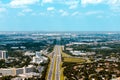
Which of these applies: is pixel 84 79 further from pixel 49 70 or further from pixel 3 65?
pixel 3 65

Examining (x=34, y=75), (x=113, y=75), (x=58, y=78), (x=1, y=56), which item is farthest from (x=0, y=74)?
(x=1, y=56)

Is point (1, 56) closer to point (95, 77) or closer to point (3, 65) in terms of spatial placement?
point (3, 65)

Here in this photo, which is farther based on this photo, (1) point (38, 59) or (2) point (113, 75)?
(1) point (38, 59)

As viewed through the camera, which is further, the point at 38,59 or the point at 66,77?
the point at 38,59

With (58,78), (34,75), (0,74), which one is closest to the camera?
(58,78)

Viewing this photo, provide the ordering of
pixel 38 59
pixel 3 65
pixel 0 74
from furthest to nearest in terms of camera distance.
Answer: pixel 38 59
pixel 3 65
pixel 0 74

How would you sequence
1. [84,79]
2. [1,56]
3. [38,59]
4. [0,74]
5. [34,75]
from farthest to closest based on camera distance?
1. [1,56]
2. [38,59]
3. [0,74]
4. [34,75]
5. [84,79]

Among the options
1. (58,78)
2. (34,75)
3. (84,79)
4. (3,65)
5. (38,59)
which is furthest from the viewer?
(38,59)

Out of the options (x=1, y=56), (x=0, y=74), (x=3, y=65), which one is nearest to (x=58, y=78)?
(x=0, y=74)
